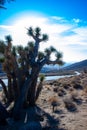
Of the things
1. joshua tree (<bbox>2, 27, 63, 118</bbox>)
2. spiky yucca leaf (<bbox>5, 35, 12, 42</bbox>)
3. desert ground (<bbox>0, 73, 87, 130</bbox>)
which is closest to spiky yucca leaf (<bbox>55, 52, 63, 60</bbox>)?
joshua tree (<bbox>2, 27, 63, 118</bbox>)

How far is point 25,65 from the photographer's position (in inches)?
617

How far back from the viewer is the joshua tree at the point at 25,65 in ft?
46.5

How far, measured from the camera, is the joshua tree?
559 inches

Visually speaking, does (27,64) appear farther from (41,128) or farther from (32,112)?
(41,128)

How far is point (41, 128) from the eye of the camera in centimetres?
1080

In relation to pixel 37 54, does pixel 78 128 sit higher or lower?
lower

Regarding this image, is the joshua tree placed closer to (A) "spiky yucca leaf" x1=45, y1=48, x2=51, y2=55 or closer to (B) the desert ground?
(A) "spiky yucca leaf" x1=45, y1=48, x2=51, y2=55

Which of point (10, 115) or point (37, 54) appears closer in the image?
point (10, 115)

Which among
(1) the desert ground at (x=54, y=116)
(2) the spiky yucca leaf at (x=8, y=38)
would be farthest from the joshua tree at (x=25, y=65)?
(1) the desert ground at (x=54, y=116)

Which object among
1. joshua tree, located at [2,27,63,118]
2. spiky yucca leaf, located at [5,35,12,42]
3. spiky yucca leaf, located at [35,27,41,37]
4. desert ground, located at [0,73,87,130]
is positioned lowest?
desert ground, located at [0,73,87,130]

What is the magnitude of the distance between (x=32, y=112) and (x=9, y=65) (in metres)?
3.40

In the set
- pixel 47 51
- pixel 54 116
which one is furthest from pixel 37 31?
pixel 54 116

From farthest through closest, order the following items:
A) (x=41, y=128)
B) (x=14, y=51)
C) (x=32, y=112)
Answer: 1. (x=14, y=51)
2. (x=32, y=112)
3. (x=41, y=128)

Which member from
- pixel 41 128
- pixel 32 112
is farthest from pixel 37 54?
pixel 41 128
